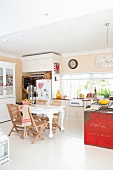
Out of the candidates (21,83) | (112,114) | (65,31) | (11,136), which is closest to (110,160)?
(112,114)

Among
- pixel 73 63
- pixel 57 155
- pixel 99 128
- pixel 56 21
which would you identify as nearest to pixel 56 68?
pixel 73 63

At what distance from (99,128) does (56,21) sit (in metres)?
2.33

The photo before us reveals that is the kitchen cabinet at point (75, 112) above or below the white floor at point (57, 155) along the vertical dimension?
above

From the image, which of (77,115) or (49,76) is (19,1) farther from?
(77,115)

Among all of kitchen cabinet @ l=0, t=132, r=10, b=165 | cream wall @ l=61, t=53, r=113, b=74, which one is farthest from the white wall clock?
kitchen cabinet @ l=0, t=132, r=10, b=165

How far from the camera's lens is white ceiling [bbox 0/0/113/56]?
2771 millimetres

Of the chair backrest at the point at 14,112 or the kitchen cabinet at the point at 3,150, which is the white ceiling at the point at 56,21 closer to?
the chair backrest at the point at 14,112

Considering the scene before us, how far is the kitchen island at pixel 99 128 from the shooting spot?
3545mm

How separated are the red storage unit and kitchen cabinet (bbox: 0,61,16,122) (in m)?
3.59

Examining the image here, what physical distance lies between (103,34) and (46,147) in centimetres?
314

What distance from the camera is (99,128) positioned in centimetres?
364

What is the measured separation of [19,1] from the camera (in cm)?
313

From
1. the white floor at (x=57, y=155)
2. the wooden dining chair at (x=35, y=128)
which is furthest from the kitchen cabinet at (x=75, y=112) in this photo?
the wooden dining chair at (x=35, y=128)

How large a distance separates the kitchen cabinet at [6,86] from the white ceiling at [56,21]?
1.17 m
